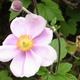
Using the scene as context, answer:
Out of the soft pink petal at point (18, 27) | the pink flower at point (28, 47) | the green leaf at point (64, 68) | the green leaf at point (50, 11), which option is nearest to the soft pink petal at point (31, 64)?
the pink flower at point (28, 47)

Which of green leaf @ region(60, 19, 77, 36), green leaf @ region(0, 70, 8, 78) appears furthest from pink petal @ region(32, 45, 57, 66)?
green leaf @ region(60, 19, 77, 36)

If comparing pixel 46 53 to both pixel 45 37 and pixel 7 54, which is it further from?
pixel 7 54

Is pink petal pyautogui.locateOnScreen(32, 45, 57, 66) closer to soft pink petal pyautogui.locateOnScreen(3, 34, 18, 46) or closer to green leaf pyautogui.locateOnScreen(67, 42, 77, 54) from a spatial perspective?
soft pink petal pyautogui.locateOnScreen(3, 34, 18, 46)

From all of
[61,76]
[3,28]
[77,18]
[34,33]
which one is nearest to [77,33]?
[77,18]

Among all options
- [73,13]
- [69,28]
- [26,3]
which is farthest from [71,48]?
[26,3]

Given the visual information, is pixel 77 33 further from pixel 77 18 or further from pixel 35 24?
pixel 35 24

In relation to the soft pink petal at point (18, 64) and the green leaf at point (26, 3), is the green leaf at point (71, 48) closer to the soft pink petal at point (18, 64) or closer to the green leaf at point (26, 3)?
the green leaf at point (26, 3)
